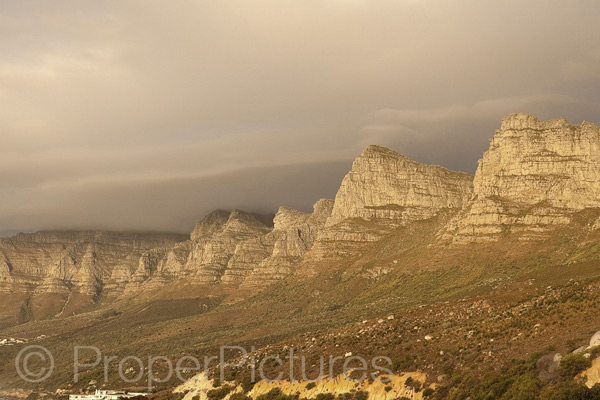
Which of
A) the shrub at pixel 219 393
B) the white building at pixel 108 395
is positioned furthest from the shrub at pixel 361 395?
the white building at pixel 108 395

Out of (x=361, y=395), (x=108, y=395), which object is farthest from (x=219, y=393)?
(x=108, y=395)

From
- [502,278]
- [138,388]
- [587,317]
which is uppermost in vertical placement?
[587,317]

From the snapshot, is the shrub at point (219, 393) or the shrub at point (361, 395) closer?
the shrub at point (361, 395)

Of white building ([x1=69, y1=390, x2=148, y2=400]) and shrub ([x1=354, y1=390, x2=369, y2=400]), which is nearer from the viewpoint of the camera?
shrub ([x1=354, y1=390, x2=369, y2=400])

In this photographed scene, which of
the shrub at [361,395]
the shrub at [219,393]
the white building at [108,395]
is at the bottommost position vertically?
the white building at [108,395]

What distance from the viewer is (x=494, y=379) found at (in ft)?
217

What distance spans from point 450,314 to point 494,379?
3399 cm

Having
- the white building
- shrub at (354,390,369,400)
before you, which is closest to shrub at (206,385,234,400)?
shrub at (354,390,369,400)

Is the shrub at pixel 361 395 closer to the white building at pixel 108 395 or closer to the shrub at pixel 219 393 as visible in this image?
the shrub at pixel 219 393

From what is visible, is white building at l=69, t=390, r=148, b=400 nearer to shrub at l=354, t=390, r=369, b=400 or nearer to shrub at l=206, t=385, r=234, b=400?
shrub at l=206, t=385, r=234, b=400

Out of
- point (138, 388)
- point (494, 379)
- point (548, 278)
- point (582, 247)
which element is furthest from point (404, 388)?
point (582, 247)

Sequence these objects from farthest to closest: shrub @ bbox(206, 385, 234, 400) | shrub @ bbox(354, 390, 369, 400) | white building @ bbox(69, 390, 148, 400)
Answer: white building @ bbox(69, 390, 148, 400), shrub @ bbox(206, 385, 234, 400), shrub @ bbox(354, 390, 369, 400)

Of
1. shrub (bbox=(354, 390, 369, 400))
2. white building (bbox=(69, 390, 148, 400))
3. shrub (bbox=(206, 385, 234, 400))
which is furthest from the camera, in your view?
white building (bbox=(69, 390, 148, 400))

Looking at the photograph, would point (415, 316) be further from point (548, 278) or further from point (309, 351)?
point (548, 278)
